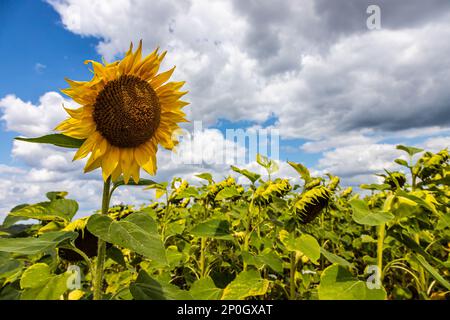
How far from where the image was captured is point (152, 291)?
1.20 m

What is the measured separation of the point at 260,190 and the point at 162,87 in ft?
2.46

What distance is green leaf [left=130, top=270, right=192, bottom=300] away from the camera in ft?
3.85

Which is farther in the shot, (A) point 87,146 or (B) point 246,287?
(B) point 246,287

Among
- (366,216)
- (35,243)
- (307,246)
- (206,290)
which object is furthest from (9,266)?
(366,216)

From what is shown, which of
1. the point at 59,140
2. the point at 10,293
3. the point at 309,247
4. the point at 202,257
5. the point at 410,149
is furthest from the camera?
the point at 202,257

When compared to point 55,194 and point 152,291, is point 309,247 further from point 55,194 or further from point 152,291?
point 55,194

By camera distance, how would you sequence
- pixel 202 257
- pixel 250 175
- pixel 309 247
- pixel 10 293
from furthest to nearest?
pixel 202 257 < pixel 250 175 < pixel 10 293 < pixel 309 247

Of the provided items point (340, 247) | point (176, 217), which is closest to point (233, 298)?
point (176, 217)

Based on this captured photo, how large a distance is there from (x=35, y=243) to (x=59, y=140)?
14.5 inches

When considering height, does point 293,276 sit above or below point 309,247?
below

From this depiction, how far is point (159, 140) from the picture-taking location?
1.64 meters

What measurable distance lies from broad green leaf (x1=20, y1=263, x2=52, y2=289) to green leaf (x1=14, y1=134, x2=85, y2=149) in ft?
1.48
